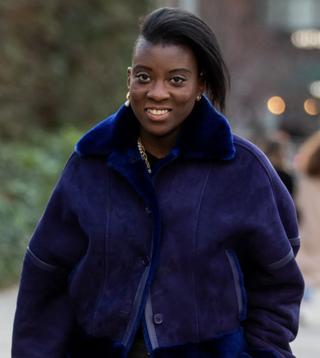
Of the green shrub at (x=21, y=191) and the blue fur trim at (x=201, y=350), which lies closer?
the blue fur trim at (x=201, y=350)

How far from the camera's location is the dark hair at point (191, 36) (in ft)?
7.49

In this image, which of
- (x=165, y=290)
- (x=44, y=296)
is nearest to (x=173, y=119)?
(x=165, y=290)

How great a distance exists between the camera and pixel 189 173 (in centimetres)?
236

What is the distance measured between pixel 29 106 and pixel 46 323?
1069 centimetres

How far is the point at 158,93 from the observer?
226cm

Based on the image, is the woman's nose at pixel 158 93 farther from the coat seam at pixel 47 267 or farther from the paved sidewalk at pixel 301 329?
the paved sidewalk at pixel 301 329

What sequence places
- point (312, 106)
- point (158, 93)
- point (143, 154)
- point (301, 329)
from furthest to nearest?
point (312, 106)
point (301, 329)
point (143, 154)
point (158, 93)

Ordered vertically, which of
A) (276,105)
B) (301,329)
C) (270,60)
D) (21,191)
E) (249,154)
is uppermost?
(276,105)

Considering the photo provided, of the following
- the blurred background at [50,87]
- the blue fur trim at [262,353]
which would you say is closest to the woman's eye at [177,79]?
the blue fur trim at [262,353]

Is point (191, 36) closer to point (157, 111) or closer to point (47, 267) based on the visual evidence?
point (157, 111)

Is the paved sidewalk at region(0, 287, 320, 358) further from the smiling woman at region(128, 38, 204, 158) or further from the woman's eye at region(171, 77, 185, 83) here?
the woman's eye at region(171, 77, 185, 83)

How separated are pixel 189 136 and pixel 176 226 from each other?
317mm

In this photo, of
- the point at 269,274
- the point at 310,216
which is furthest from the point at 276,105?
the point at 269,274

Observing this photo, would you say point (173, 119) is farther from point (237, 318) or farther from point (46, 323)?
point (46, 323)
